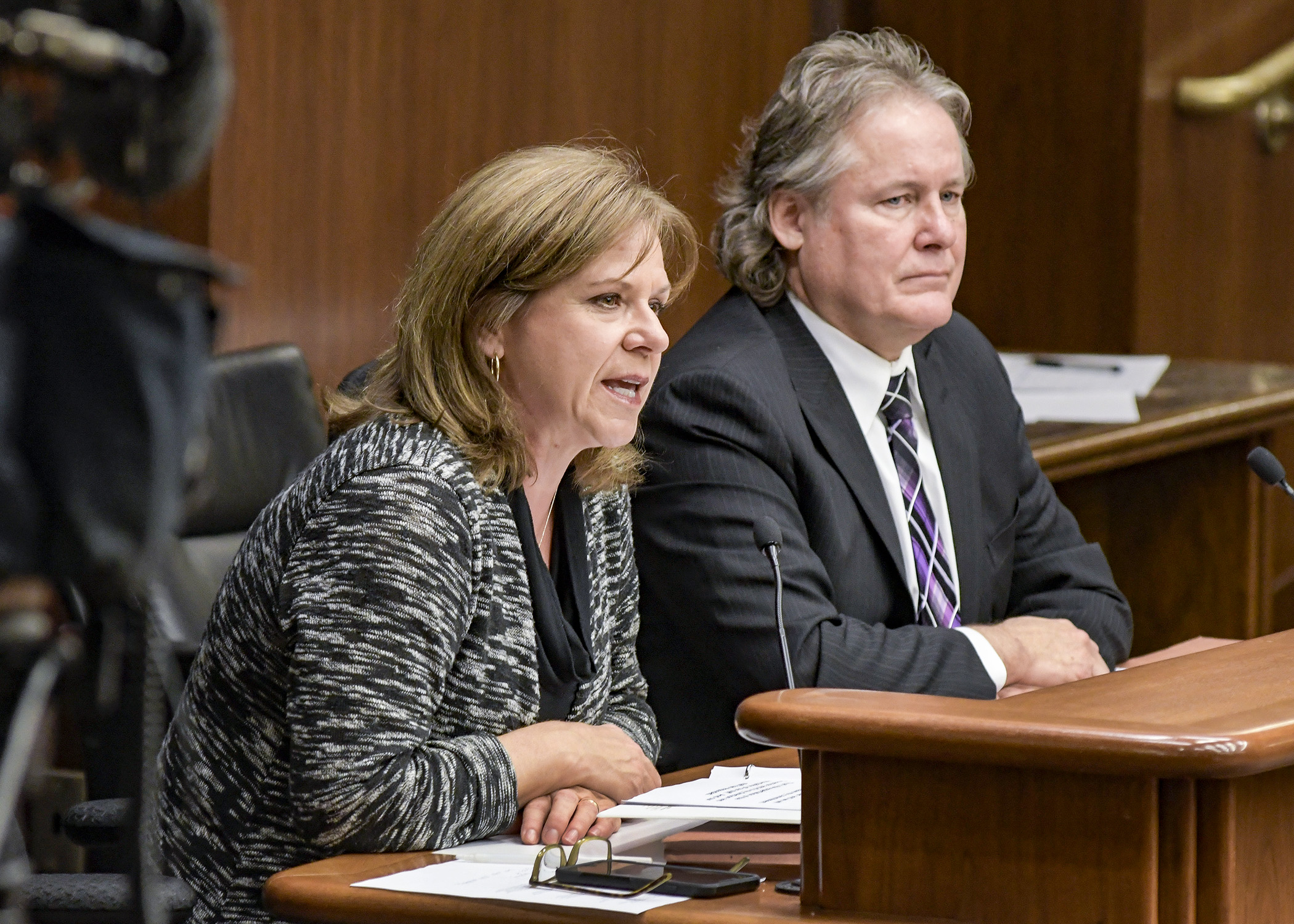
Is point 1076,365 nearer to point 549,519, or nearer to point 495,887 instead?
point 549,519

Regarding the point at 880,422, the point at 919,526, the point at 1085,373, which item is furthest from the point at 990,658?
the point at 1085,373

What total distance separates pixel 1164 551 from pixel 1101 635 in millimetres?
770

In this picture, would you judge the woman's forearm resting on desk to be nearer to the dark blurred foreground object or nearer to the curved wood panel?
the curved wood panel

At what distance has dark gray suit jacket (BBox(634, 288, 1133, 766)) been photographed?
218 centimetres

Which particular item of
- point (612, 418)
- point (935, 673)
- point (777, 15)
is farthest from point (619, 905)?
point (777, 15)

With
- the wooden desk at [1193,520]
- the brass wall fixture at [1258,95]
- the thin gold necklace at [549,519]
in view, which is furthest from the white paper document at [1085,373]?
the thin gold necklace at [549,519]

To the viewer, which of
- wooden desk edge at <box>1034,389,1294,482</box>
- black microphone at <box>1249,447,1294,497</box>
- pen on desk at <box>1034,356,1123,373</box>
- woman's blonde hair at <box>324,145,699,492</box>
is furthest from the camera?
pen on desk at <box>1034,356,1123,373</box>

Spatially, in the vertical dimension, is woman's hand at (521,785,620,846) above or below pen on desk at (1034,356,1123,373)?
below

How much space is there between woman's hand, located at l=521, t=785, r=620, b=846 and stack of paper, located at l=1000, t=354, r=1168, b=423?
1515 mm

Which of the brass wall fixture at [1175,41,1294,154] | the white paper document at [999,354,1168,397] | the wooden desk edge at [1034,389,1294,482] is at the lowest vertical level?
the wooden desk edge at [1034,389,1294,482]

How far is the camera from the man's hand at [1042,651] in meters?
2.28

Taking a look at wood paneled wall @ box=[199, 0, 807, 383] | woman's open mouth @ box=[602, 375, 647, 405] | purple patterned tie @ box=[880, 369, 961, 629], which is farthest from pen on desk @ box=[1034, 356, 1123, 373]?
woman's open mouth @ box=[602, 375, 647, 405]

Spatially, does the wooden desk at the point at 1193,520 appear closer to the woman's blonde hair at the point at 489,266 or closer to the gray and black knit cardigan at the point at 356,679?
the woman's blonde hair at the point at 489,266

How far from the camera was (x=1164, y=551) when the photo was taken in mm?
3238
